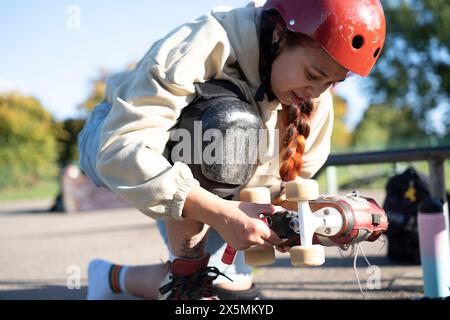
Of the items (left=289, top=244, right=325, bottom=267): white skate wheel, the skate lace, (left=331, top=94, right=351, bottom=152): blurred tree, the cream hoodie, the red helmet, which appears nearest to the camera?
(left=289, top=244, right=325, bottom=267): white skate wheel

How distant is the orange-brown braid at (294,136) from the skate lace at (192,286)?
1.12 feet

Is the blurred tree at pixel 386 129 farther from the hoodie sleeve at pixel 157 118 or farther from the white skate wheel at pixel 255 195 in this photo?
the white skate wheel at pixel 255 195

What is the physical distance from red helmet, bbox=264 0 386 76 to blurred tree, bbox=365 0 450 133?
20367 millimetres

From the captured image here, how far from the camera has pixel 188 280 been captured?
1462mm

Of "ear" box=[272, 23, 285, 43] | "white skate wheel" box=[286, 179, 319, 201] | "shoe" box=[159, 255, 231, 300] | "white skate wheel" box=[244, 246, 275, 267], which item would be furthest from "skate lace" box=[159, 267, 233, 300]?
"ear" box=[272, 23, 285, 43]

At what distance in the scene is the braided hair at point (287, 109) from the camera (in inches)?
56.3

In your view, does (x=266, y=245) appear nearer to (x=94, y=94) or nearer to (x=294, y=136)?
(x=294, y=136)

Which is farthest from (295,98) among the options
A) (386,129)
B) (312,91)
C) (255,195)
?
(386,129)

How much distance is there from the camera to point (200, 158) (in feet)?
4.33

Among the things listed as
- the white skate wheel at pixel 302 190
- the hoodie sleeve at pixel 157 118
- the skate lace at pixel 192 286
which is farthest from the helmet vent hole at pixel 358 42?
the skate lace at pixel 192 286

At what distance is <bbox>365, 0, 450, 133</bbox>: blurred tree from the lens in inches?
790

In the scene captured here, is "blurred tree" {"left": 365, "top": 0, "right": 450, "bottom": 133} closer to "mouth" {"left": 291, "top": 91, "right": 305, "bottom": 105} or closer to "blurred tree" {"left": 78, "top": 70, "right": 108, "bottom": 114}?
"blurred tree" {"left": 78, "top": 70, "right": 108, "bottom": 114}
